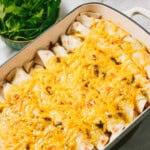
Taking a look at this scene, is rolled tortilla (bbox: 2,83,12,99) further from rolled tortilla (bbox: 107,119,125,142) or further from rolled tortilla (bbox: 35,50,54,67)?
rolled tortilla (bbox: 107,119,125,142)

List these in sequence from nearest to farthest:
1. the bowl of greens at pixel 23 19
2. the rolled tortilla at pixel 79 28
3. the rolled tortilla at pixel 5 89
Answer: the rolled tortilla at pixel 5 89, the rolled tortilla at pixel 79 28, the bowl of greens at pixel 23 19

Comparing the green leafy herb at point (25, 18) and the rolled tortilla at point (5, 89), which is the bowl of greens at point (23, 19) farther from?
the rolled tortilla at point (5, 89)

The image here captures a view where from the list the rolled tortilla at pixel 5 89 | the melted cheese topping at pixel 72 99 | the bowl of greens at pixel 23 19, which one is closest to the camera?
the melted cheese topping at pixel 72 99

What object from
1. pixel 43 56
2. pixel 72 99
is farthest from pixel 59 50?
pixel 72 99

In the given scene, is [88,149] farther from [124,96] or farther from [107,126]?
[124,96]

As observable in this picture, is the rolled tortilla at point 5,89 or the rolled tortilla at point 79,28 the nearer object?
the rolled tortilla at point 5,89

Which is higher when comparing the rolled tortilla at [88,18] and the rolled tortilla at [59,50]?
the rolled tortilla at [88,18]

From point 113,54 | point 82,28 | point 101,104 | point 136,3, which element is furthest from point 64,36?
point 136,3

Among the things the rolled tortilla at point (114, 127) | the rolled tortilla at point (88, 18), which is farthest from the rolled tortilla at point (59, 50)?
the rolled tortilla at point (114, 127)
